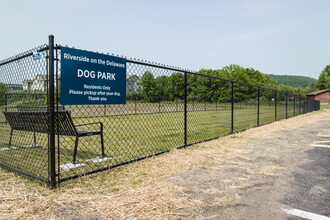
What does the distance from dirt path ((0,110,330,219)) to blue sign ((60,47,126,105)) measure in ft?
4.06

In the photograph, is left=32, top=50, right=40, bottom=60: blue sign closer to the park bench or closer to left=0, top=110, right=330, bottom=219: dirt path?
the park bench

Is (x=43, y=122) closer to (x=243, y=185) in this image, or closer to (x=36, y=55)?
(x=36, y=55)

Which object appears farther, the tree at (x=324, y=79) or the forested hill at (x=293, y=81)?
the forested hill at (x=293, y=81)

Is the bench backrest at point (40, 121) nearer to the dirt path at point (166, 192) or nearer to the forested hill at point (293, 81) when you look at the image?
the dirt path at point (166, 192)

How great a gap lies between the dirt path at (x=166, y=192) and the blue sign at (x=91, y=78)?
124 cm

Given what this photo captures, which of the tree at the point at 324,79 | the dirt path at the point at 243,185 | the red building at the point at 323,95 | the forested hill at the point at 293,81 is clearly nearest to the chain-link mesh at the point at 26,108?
the dirt path at the point at 243,185

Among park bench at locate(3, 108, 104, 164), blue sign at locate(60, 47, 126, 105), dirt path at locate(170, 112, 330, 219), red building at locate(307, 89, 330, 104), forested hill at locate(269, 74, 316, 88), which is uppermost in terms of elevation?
forested hill at locate(269, 74, 316, 88)

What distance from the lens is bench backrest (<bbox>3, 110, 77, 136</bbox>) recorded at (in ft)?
11.8

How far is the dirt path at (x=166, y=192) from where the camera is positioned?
2.48m

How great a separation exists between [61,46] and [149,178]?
232 centimetres

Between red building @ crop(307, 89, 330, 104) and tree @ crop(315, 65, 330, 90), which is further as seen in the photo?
tree @ crop(315, 65, 330, 90)

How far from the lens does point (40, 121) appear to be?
12.9 ft

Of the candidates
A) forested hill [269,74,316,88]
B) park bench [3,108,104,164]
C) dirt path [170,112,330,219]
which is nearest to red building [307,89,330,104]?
dirt path [170,112,330,219]

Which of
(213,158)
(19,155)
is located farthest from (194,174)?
(19,155)
